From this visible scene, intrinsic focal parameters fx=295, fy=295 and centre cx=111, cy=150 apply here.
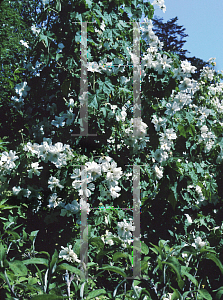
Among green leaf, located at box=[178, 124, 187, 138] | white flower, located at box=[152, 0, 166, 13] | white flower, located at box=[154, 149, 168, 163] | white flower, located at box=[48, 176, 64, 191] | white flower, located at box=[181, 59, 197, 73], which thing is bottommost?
white flower, located at box=[48, 176, 64, 191]

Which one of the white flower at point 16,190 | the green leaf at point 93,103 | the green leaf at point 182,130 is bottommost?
the white flower at point 16,190

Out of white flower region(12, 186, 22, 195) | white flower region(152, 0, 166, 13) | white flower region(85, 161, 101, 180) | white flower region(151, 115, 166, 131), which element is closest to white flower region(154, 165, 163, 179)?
white flower region(151, 115, 166, 131)

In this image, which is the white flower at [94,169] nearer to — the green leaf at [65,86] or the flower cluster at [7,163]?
the flower cluster at [7,163]

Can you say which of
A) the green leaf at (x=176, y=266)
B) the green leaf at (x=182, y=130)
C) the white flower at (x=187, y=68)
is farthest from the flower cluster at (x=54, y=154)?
the white flower at (x=187, y=68)

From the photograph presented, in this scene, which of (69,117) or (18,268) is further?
(69,117)

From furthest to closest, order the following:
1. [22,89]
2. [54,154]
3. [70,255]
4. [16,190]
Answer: [22,89] < [16,190] < [54,154] < [70,255]

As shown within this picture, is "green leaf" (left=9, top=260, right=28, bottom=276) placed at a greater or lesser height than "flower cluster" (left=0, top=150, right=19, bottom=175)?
lesser

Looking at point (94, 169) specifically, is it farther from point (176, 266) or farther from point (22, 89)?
point (22, 89)

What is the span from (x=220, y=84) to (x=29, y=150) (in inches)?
124

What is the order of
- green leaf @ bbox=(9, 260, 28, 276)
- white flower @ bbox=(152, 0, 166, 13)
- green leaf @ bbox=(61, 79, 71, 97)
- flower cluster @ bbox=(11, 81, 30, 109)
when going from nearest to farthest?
green leaf @ bbox=(9, 260, 28, 276) → green leaf @ bbox=(61, 79, 71, 97) → flower cluster @ bbox=(11, 81, 30, 109) → white flower @ bbox=(152, 0, 166, 13)

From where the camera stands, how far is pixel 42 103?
253 centimetres

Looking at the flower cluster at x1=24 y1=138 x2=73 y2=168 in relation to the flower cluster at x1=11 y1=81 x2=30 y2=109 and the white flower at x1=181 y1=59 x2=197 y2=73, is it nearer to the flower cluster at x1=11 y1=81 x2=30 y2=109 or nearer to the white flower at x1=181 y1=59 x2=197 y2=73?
the flower cluster at x1=11 y1=81 x2=30 y2=109

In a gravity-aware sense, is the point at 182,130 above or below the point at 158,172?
above

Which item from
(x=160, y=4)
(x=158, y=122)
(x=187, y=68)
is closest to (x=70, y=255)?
(x=158, y=122)
